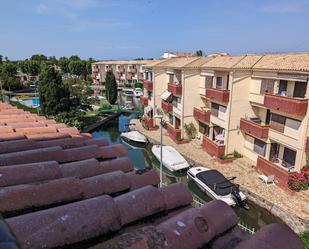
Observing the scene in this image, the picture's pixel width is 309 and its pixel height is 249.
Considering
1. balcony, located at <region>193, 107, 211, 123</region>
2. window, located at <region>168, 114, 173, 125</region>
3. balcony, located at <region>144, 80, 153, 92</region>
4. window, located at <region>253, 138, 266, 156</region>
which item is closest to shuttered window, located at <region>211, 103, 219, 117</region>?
balcony, located at <region>193, 107, 211, 123</region>

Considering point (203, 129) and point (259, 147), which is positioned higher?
point (259, 147)

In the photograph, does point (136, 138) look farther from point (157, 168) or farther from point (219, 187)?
point (219, 187)

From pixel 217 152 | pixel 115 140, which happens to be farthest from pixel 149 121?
pixel 217 152

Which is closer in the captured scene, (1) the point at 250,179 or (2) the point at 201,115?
(1) the point at 250,179

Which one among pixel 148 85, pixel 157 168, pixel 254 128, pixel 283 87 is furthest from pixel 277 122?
pixel 148 85

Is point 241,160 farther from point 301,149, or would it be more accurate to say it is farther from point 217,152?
point 301,149

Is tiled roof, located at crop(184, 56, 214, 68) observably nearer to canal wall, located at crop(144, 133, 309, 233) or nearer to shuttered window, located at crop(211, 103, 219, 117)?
shuttered window, located at crop(211, 103, 219, 117)
